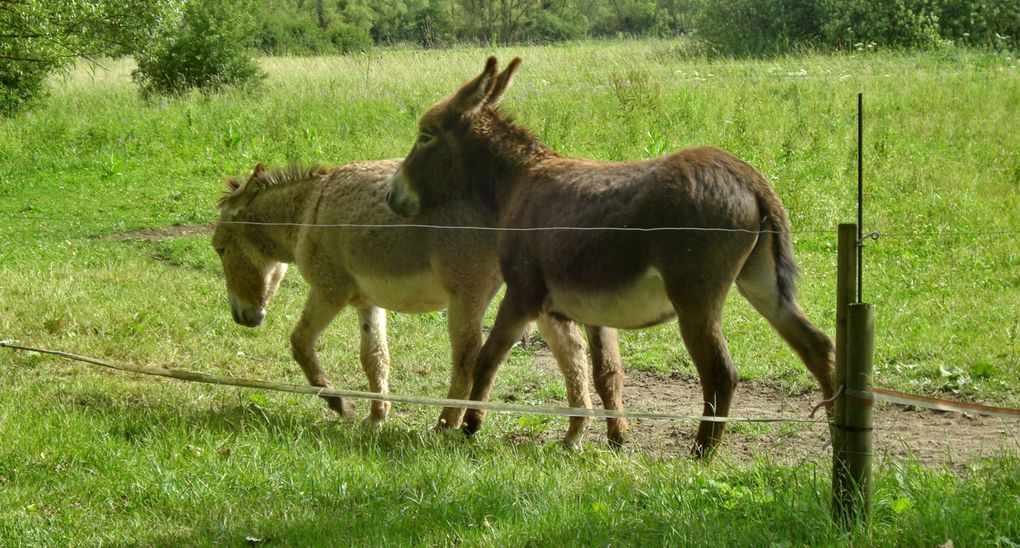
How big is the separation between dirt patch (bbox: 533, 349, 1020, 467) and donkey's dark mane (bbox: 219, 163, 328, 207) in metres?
2.53

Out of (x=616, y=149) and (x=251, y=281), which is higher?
(x=251, y=281)

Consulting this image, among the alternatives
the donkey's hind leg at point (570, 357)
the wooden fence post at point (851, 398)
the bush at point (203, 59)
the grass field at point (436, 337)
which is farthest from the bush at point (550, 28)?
the wooden fence post at point (851, 398)

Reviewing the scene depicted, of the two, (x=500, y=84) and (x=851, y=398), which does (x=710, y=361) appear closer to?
(x=851, y=398)

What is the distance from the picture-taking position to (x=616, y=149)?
14.1 meters

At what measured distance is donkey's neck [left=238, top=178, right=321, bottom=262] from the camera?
23.8 feet

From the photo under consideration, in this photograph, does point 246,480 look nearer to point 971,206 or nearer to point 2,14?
point 971,206

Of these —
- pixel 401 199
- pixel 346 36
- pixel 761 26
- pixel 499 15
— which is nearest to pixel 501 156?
pixel 401 199

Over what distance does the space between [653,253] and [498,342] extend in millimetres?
1136

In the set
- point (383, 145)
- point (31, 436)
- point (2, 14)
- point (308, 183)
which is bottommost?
point (383, 145)

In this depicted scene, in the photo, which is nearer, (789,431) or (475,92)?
(789,431)

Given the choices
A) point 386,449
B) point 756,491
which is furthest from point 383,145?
point 756,491

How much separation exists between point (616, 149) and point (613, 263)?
892 centimetres

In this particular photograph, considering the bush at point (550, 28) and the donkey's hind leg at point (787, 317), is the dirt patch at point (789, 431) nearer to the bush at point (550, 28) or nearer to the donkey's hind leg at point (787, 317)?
the donkey's hind leg at point (787, 317)

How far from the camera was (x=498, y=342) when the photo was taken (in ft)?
19.2
